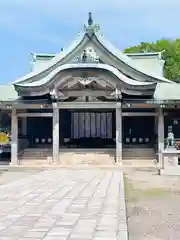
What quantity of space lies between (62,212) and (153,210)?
2.16m

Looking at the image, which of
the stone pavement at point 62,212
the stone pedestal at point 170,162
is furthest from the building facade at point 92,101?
the stone pavement at point 62,212

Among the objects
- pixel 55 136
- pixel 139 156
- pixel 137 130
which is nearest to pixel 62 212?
pixel 55 136

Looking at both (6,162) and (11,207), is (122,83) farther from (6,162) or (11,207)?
(11,207)

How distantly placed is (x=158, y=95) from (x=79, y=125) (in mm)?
5728

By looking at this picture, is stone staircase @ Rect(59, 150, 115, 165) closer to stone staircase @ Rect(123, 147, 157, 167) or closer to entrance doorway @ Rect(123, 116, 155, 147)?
stone staircase @ Rect(123, 147, 157, 167)

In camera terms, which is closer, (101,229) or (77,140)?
(101,229)

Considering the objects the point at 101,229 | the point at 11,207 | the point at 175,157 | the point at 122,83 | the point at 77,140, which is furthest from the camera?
the point at 77,140

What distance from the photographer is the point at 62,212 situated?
7711 millimetres

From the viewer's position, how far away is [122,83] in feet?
69.9

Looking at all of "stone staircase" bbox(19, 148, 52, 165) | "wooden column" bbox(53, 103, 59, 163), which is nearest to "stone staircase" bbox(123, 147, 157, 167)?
"wooden column" bbox(53, 103, 59, 163)

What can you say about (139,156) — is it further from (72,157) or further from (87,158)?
(72,157)

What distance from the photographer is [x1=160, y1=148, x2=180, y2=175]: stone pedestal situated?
1755 centimetres

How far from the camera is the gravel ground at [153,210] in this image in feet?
21.2

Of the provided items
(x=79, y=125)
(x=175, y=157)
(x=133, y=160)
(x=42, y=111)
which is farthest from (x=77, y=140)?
(x=175, y=157)
